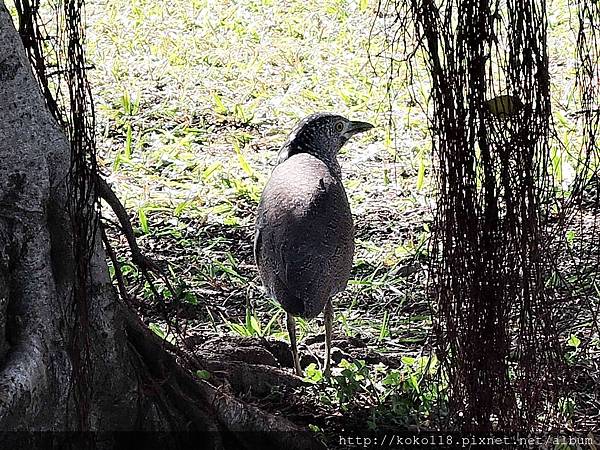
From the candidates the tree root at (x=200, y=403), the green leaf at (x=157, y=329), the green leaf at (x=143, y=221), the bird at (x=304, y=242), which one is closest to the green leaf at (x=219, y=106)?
the green leaf at (x=143, y=221)

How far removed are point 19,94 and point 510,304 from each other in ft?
4.86

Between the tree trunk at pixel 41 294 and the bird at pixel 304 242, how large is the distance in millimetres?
1135

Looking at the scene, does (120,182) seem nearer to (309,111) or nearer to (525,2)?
(309,111)

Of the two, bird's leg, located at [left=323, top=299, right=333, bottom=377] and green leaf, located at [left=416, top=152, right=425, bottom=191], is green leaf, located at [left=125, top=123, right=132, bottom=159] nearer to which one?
green leaf, located at [left=416, top=152, right=425, bottom=191]

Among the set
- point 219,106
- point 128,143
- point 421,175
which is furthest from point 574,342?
point 219,106

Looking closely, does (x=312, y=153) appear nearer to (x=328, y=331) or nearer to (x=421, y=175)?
(x=328, y=331)

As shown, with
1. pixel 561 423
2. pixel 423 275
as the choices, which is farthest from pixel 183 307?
pixel 561 423

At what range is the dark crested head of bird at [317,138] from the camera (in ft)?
17.4

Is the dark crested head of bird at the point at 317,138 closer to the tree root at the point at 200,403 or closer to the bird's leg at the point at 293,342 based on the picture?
the bird's leg at the point at 293,342

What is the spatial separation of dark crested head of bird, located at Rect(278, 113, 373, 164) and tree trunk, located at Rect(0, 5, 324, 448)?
211 cm

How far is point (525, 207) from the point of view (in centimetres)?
286

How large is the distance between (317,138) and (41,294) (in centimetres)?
254

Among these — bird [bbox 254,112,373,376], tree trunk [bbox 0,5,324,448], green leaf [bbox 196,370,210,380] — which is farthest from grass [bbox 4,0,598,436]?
tree trunk [bbox 0,5,324,448]

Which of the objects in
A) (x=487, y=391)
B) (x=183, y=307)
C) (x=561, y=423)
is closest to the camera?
(x=487, y=391)
